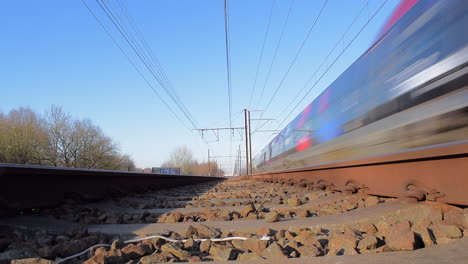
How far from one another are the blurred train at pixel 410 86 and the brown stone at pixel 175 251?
172 centimetres

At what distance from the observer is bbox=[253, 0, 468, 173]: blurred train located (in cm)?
213

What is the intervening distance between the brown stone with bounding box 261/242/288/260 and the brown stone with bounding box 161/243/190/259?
15.4 inches

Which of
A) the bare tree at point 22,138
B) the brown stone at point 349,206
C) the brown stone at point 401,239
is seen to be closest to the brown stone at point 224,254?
the brown stone at point 401,239

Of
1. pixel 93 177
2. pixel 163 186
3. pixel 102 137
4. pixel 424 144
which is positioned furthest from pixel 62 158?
pixel 424 144

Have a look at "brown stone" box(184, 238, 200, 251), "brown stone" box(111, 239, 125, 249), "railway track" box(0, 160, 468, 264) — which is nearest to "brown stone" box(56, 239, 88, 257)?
"railway track" box(0, 160, 468, 264)


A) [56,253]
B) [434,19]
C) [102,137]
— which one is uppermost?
[102,137]

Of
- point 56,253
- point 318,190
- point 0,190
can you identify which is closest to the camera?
point 56,253

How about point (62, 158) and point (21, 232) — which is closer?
point (21, 232)

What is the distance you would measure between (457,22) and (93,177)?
393 centimetres

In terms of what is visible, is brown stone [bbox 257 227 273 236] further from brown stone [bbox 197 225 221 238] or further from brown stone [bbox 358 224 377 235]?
brown stone [bbox 358 224 377 235]

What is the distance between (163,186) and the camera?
8.23 metres

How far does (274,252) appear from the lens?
1580mm

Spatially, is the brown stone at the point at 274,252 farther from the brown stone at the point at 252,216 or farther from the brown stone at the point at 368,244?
the brown stone at the point at 252,216

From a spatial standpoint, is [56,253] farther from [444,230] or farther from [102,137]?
[102,137]
